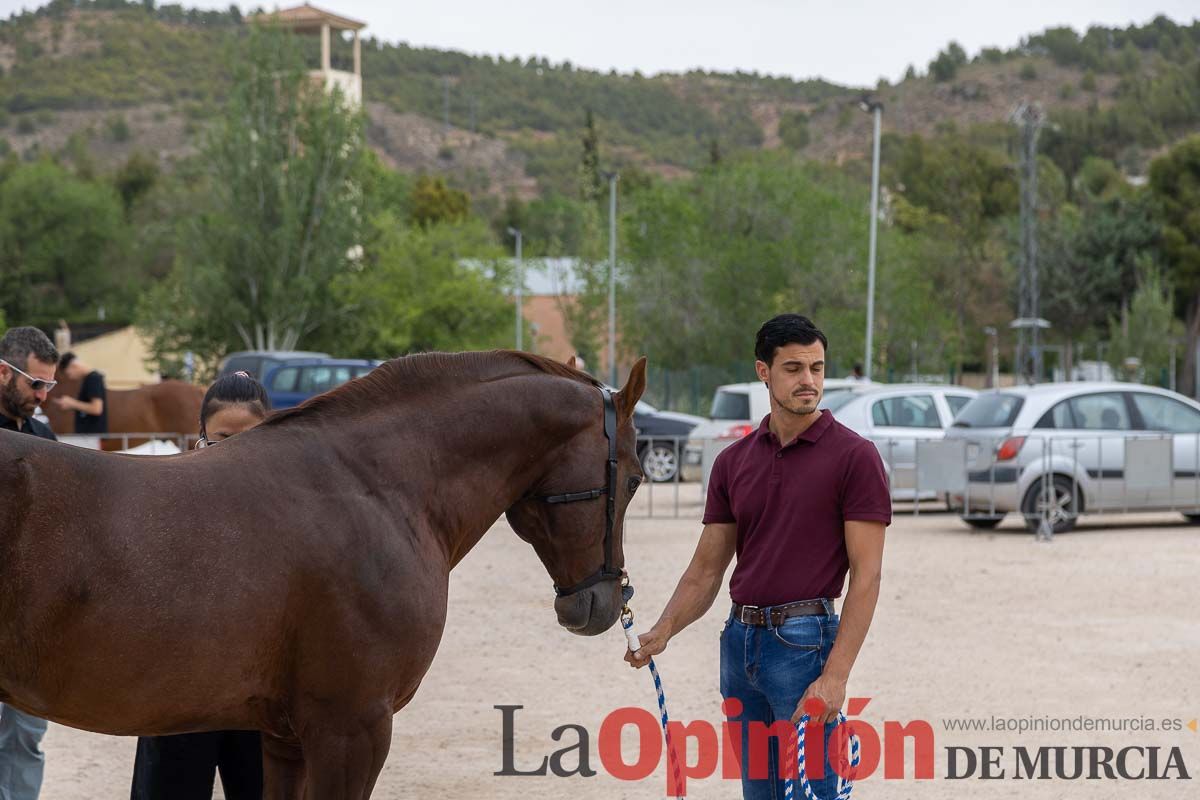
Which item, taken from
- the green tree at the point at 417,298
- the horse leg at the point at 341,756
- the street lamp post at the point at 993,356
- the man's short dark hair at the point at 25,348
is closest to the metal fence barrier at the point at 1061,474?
the man's short dark hair at the point at 25,348

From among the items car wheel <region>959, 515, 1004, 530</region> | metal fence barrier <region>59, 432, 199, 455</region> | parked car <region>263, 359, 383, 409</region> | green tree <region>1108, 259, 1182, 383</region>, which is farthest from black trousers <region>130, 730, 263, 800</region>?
green tree <region>1108, 259, 1182, 383</region>

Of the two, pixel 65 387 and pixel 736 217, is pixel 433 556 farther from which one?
pixel 736 217

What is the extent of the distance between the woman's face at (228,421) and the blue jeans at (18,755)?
152 cm

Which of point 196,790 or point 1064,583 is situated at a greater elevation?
point 196,790

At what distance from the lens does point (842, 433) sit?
4.30 metres

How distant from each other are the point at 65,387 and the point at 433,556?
Result: 17443 millimetres

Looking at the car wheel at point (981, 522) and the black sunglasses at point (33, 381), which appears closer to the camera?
the black sunglasses at point (33, 381)

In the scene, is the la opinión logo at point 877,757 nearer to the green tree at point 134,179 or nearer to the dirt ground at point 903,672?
the dirt ground at point 903,672

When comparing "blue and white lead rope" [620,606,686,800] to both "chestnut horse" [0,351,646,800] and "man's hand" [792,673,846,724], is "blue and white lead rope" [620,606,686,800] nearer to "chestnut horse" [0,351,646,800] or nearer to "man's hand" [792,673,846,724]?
"chestnut horse" [0,351,646,800]

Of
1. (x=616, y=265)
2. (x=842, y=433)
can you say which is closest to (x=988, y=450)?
(x=842, y=433)

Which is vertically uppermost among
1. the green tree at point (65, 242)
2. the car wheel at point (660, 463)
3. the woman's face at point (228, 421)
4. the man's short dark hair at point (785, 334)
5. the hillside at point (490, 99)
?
the hillside at point (490, 99)

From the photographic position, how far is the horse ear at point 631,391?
14.2 ft

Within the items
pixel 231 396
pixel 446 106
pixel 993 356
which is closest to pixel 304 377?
pixel 231 396

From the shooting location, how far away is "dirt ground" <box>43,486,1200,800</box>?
22.8ft
